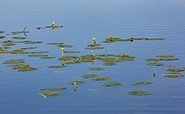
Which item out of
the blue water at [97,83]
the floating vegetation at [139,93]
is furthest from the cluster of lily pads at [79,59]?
the blue water at [97,83]

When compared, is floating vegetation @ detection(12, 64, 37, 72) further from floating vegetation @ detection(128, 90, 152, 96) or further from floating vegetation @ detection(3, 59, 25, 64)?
floating vegetation @ detection(128, 90, 152, 96)

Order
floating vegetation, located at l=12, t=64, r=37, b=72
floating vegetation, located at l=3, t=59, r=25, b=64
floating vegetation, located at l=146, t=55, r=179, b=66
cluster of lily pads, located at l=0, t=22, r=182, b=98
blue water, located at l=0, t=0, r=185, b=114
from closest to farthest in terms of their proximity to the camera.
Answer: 1. blue water, located at l=0, t=0, r=185, b=114
2. cluster of lily pads, located at l=0, t=22, r=182, b=98
3. floating vegetation, located at l=12, t=64, r=37, b=72
4. floating vegetation, located at l=146, t=55, r=179, b=66
5. floating vegetation, located at l=3, t=59, r=25, b=64

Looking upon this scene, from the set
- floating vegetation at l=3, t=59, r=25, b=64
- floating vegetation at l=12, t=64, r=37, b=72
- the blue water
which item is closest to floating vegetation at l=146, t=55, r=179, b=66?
the blue water

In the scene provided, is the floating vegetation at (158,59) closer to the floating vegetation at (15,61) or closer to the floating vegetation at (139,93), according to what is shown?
the floating vegetation at (139,93)

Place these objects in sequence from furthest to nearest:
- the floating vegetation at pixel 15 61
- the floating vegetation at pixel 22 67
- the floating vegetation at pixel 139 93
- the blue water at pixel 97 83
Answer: the floating vegetation at pixel 15 61 < the floating vegetation at pixel 22 67 < the floating vegetation at pixel 139 93 < the blue water at pixel 97 83

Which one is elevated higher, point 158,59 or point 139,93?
point 158,59

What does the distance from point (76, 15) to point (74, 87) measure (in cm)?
3766

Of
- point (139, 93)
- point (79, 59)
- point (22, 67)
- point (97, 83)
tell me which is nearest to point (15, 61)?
point (22, 67)

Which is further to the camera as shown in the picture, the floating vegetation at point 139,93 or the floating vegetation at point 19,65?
the floating vegetation at point 19,65

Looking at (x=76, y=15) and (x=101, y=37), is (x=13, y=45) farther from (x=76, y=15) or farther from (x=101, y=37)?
(x=76, y=15)

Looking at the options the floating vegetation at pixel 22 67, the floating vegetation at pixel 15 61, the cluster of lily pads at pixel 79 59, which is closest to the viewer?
the cluster of lily pads at pixel 79 59

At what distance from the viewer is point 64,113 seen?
18.7m

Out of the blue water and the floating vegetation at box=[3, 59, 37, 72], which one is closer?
the blue water

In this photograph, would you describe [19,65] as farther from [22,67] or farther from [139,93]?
[139,93]
